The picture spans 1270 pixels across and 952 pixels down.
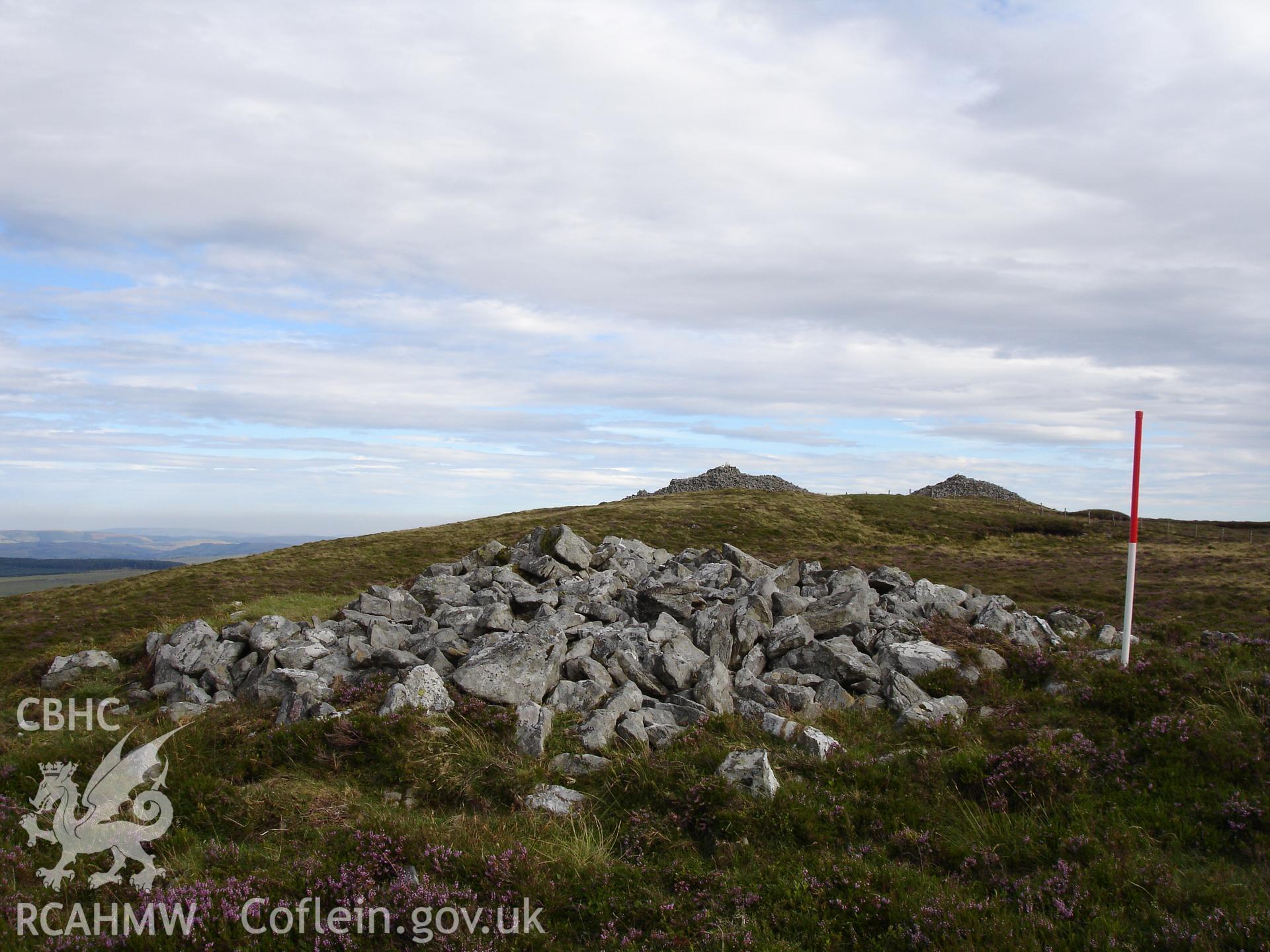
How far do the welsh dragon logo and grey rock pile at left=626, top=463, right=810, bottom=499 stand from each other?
7882cm

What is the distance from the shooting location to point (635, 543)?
3019 centimetres

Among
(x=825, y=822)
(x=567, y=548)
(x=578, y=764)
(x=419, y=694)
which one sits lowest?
(x=578, y=764)

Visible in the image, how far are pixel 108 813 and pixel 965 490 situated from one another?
323 feet

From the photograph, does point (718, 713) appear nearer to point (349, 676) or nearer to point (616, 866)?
point (616, 866)

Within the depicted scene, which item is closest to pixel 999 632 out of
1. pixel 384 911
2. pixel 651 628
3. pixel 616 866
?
pixel 651 628

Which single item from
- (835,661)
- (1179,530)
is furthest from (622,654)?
(1179,530)

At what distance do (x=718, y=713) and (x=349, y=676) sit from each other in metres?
6.98

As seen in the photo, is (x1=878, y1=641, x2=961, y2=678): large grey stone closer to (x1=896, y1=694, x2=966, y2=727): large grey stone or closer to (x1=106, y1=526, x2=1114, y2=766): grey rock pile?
(x1=106, y1=526, x2=1114, y2=766): grey rock pile

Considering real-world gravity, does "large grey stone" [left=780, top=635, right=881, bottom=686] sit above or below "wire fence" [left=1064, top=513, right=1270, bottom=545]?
below

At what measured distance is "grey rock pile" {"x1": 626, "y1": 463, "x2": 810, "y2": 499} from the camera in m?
91.6

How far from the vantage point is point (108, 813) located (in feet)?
30.4

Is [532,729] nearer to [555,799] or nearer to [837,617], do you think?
[555,799]

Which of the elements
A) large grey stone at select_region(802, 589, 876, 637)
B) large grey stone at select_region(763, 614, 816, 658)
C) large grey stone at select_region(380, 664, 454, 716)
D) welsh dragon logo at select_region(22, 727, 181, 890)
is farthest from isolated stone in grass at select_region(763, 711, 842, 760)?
welsh dragon logo at select_region(22, 727, 181, 890)

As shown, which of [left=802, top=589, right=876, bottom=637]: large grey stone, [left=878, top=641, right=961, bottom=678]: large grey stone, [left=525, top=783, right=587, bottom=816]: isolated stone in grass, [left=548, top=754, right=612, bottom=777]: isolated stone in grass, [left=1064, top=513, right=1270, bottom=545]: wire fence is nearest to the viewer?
[left=525, top=783, right=587, bottom=816]: isolated stone in grass
